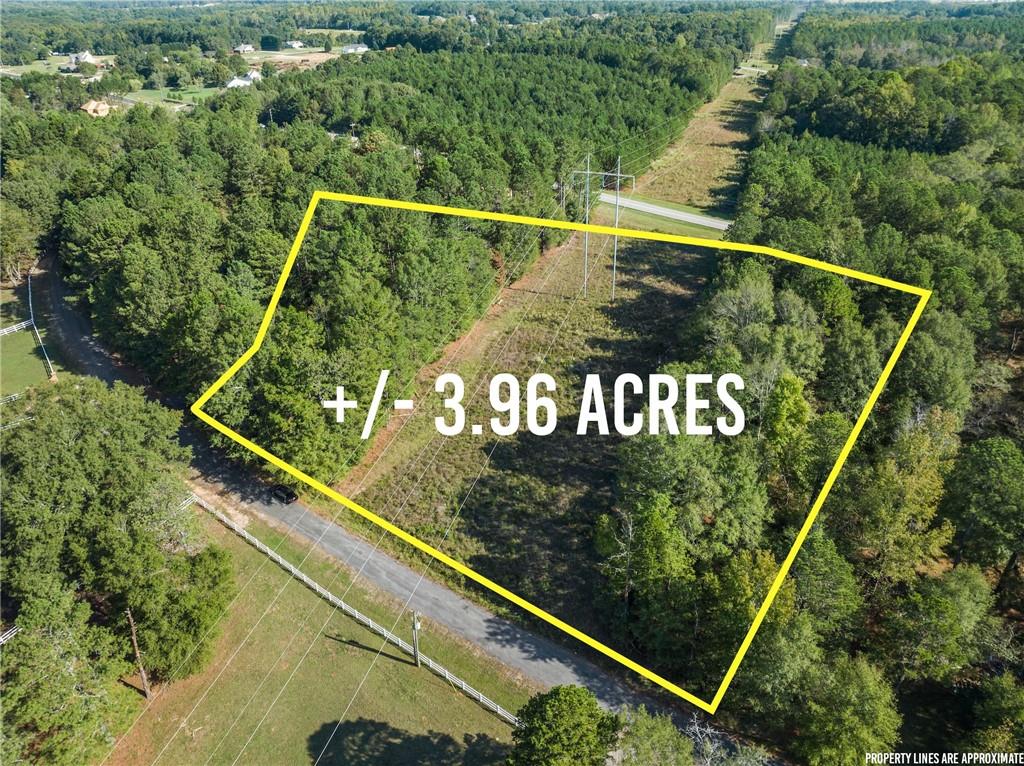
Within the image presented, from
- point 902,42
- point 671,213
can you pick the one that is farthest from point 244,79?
point 902,42

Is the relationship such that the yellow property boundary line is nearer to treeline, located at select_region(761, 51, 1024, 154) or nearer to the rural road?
the rural road

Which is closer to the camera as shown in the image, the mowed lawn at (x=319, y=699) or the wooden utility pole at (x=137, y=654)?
the mowed lawn at (x=319, y=699)

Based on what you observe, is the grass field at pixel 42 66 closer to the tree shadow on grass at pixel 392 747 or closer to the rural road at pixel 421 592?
the rural road at pixel 421 592

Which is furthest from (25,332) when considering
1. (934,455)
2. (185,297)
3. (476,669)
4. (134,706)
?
(934,455)

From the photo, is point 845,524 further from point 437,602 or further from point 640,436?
point 437,602

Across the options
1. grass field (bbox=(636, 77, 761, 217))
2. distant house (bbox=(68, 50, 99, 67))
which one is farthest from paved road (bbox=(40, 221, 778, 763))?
distant house (bbox=(68, 50, 99, 67))

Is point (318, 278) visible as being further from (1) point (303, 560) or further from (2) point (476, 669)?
(2) point (476, 669)

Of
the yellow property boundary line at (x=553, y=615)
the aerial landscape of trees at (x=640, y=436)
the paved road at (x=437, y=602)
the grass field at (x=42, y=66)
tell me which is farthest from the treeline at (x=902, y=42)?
the grass field at (x=42, y=66)
